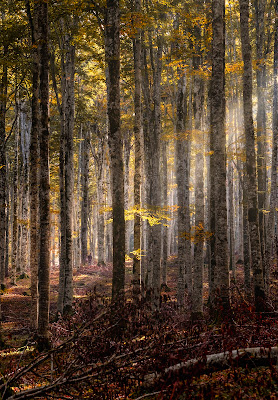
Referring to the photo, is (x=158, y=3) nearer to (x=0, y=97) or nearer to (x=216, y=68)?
(x=216, y=68)

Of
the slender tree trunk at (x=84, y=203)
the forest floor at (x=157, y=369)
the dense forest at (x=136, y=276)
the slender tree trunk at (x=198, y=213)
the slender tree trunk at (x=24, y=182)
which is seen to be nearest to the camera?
the forest floor at (x=157, y=369)

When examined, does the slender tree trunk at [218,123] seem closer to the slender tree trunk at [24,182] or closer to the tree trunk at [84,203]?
the slender tree trunk at [24,182]

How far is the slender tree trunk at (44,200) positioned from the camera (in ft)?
22.2

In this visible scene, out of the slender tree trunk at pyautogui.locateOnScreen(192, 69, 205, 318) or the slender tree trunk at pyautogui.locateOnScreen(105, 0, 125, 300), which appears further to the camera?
the slender tree trunk at pyautogui.locateOnScreen(192, 69, 205, 318)

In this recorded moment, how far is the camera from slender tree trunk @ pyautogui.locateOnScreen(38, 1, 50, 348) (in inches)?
266

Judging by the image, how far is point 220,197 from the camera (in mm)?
7938

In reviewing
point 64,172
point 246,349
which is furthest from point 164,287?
point 246,349

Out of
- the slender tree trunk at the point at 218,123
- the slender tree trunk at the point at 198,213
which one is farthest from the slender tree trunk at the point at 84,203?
the slender tree trunk at the point at 218,123

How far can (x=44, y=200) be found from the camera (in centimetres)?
695

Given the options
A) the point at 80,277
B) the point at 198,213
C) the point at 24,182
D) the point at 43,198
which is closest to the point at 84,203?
the point at 24,182

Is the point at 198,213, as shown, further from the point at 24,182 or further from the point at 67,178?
the point at 24,182

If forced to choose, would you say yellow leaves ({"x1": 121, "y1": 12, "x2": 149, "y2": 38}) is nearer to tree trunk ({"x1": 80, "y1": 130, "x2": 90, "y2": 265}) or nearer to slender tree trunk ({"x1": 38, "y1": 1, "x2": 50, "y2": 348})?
slender tree trunk ({"x1": 38, "y1": 1, "x2": 50, "y2": 348})

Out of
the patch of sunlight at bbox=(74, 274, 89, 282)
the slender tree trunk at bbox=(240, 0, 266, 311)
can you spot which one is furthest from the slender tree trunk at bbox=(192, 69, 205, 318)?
the patch of sunlight at bbox=(74, 274, 89, 282)

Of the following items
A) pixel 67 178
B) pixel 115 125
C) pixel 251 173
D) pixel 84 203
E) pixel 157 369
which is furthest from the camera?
pixel 84 203
